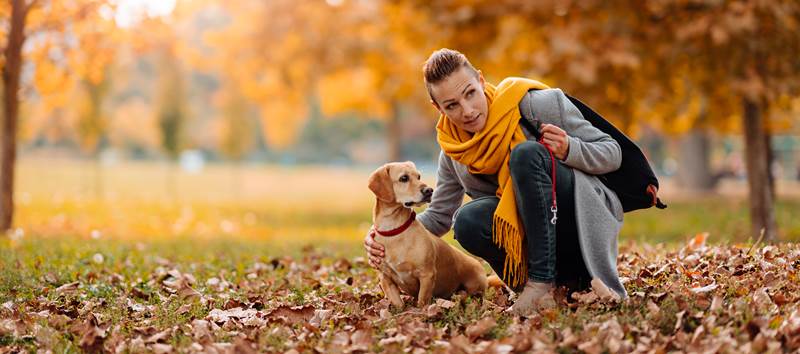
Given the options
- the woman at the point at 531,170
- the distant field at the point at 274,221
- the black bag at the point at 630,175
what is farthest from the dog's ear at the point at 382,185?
the distant field at the point at 274,221

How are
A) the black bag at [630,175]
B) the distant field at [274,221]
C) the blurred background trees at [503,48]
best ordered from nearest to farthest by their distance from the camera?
the black bag at [630,175]
the blurred background trees at [503,48]
the distant field at [274,221]

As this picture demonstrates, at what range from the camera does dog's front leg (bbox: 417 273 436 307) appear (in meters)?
4.82

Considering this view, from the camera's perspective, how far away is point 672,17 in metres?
10.7

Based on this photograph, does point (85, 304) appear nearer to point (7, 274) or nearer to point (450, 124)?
point (7, 274)

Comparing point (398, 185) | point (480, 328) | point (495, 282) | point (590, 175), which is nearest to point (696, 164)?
point (495, 282)

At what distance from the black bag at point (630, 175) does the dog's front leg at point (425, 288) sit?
1.01 m

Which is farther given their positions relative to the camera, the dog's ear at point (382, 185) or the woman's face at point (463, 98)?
the dog's ear at point (382, 185)

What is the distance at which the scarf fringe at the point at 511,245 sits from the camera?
15.3 ft

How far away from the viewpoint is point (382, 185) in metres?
4.84

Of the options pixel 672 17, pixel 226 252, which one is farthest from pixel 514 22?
pixel 226 252

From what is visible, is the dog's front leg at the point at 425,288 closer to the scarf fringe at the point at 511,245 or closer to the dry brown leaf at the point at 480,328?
the scarf fringe at the point at 511,245

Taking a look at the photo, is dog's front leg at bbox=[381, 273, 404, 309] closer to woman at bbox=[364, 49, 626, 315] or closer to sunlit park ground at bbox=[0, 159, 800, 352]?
sunlit park ground at bbox=[0, 159, 800, 352]

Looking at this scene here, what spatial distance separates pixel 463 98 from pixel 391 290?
1243mm

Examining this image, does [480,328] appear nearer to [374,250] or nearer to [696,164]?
[374,250]
